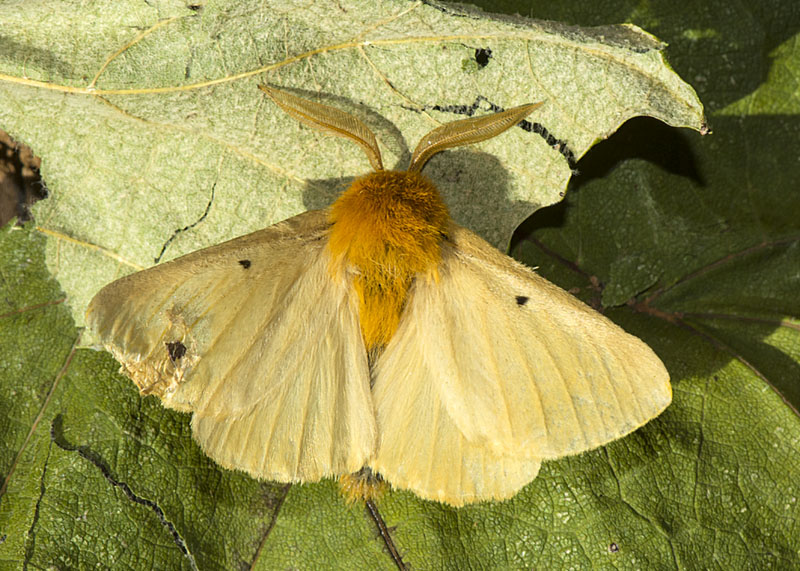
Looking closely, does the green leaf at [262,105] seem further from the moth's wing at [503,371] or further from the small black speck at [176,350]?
the small black speck at [176,350]

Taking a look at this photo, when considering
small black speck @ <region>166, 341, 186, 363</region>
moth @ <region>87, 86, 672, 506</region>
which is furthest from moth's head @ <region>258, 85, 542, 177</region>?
small black speck @ <region>166, 341, 186, 363</region>

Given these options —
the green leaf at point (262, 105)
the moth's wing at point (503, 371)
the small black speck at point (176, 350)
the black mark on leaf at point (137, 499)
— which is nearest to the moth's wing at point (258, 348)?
the small black speck at point (176, 350)

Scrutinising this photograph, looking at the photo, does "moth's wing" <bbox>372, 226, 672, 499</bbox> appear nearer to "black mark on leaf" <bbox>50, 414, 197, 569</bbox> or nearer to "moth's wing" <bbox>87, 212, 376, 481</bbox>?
"moth's wing" <bbox>87, 212, 376, 481</bbox>

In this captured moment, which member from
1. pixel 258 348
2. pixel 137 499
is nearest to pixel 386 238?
pixel 258 348

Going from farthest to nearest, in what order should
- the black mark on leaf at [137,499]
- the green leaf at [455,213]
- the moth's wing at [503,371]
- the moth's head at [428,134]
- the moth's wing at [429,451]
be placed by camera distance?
the black mark on leaf at [137,499], the green leaf at [455,213], the moth's head at [428,134], the moth's wing at [429,451], the moth's wing at [503,371]

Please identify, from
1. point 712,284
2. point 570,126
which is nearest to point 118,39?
point 570,126

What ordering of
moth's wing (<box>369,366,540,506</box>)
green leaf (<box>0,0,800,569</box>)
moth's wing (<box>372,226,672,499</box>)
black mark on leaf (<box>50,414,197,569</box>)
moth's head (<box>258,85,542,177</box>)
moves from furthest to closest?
black mark on leaf (<box>50,414,197,569</box>), green leaf (<box>0,0,800,569</box>), moth's head (<box>258,85,542,177</box>), moth's wing (<box>369,366,540,506</box>), moth's wing (<box>372,226,672,499</box>)

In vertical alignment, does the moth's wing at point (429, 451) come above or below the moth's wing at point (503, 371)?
below

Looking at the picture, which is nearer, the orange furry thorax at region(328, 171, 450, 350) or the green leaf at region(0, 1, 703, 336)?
the orange furry thorax at region(328, 171, 450, 350)
